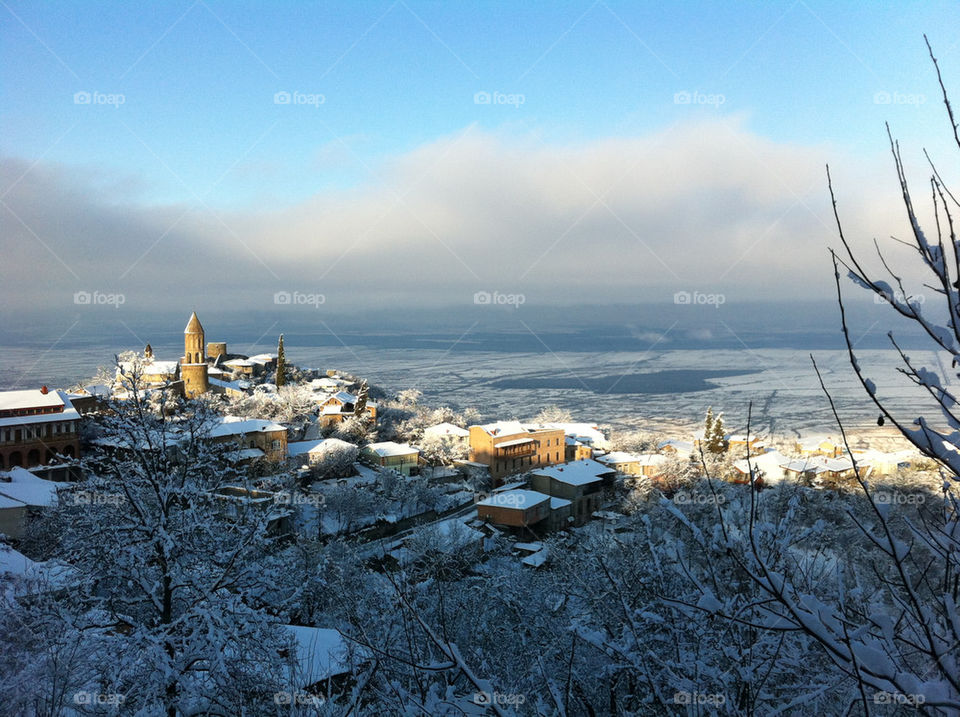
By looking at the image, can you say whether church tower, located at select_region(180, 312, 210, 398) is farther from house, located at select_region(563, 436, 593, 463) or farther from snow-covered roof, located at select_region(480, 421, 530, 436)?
house, located at select_region(563, 436, 593, 463)

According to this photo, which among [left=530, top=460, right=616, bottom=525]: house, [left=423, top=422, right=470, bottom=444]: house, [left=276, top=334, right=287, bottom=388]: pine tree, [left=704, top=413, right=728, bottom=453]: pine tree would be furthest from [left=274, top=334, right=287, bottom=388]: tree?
[left=704, top=413, right=728, bottom=453]: pine tree

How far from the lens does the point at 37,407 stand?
25.4 metres

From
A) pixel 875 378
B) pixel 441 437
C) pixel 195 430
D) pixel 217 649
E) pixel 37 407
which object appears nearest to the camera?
pixel 875 378

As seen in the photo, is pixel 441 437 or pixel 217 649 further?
pixel 441 437

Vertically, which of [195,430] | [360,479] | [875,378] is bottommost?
[360,479]

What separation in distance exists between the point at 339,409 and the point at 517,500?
62.8 feet

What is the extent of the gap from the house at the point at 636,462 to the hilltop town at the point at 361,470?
10 cm

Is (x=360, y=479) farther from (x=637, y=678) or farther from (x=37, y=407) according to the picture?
(x=637, y=678)

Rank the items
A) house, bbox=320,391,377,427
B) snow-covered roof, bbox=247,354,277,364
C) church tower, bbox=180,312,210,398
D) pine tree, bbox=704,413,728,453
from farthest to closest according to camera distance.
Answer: snow-covered roof, bbox=247,354,277,364
church tower, bbox=180,312,210,398
house, bbox=320,391,377,427
pine tree, bbox=704,413,728,453

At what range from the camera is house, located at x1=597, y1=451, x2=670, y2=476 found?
86.3ft

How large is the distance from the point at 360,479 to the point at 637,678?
24.4 metres

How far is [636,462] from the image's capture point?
93.7 feet

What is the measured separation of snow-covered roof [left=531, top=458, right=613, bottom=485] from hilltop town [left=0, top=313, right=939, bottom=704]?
129mm

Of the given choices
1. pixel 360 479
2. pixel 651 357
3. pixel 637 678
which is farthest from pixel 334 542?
pixel 651 357
